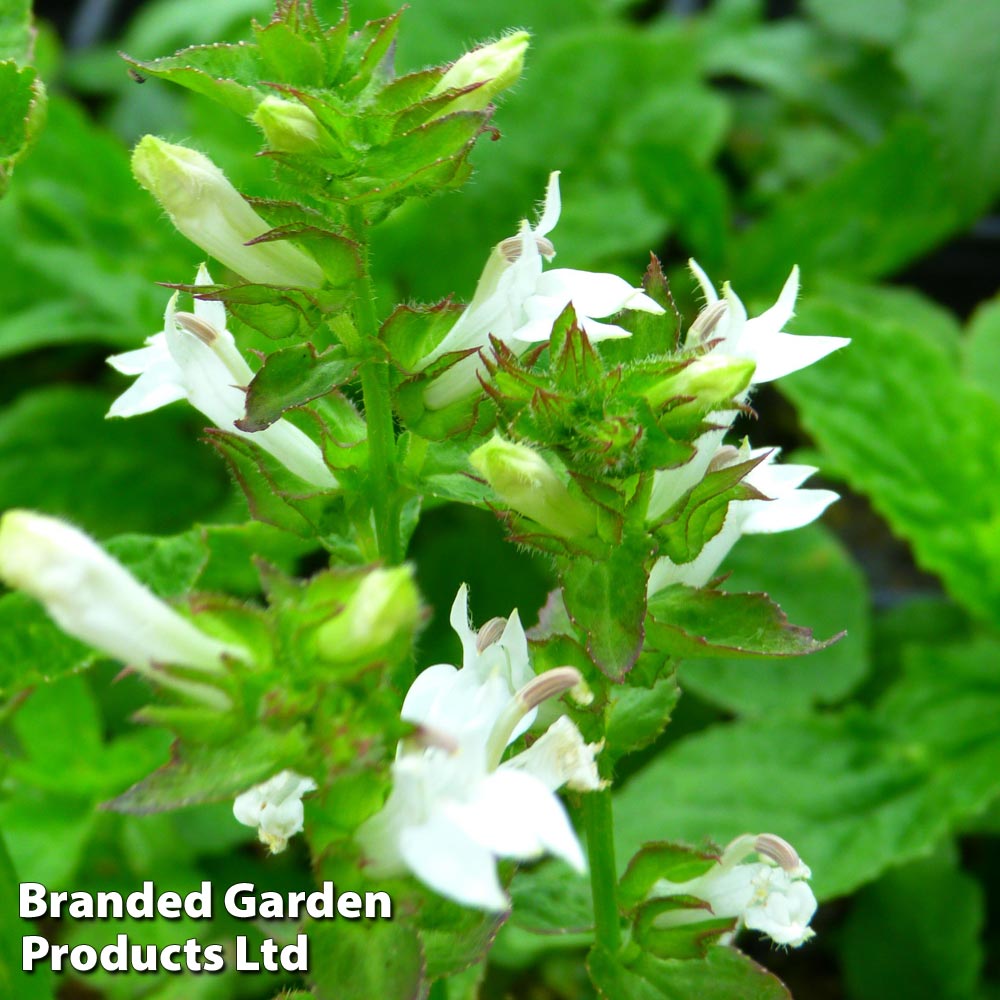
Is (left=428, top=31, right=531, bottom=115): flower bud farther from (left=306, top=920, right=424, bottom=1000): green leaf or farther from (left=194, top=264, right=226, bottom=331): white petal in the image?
(left=306, top=920, right=424, bottom=1000): green leaf

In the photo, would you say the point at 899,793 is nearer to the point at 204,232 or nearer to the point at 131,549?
the point at 131,549

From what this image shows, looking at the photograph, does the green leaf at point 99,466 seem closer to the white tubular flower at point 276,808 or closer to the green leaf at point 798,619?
the green leaf at point 798,619

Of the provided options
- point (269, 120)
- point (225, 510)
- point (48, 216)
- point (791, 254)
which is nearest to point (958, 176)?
point (791, 254)

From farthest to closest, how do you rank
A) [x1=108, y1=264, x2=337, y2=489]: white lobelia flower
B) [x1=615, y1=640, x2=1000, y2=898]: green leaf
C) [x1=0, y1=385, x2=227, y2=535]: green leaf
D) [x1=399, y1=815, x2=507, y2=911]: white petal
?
[x1=0, y1=385, x2=227, y2=535]: green leaf
[x1=615, y1=640, x2=1000, y2=898]: green leaf
[x1=108, y1=264, x2=337, y2=489]: white lobelia flower
[x1=399, y1=815, x2=507, y2=911]: white petal

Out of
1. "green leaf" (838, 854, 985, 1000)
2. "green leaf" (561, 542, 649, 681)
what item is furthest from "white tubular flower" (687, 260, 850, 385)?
"green leaf" (838, 854, 985, 1000)

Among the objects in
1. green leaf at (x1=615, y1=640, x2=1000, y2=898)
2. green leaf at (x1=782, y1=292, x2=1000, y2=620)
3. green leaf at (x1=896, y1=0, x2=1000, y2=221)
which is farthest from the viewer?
green leaf at (x1=896, y1=0, x2=1000, y2=221)

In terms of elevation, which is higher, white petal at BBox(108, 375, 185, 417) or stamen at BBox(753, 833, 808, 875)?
white petal at BBox(108, 375, 185, 417)
